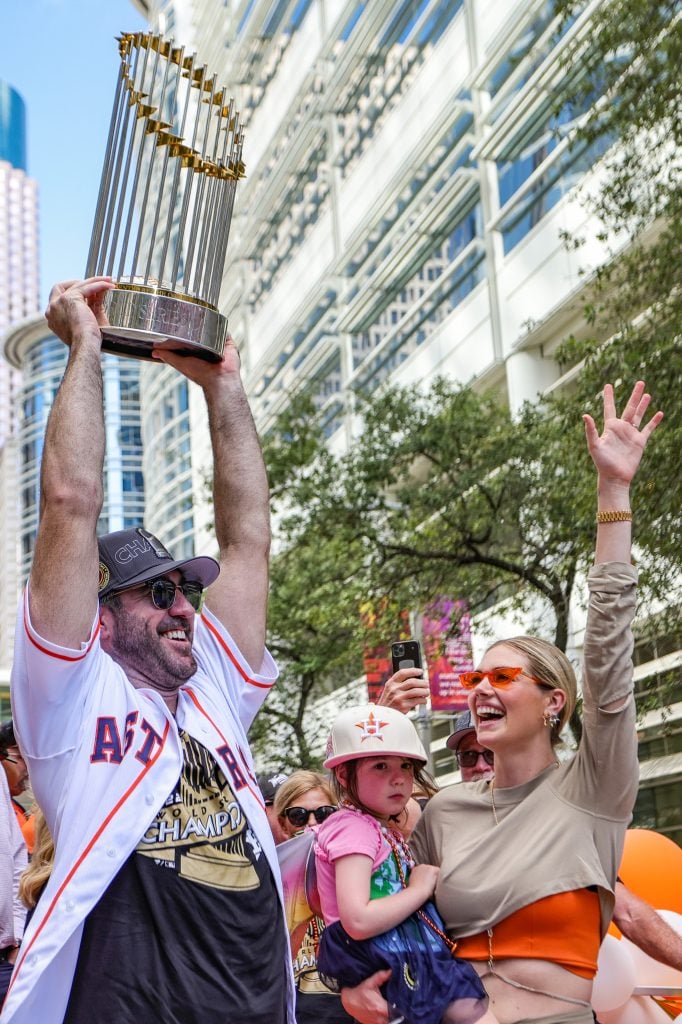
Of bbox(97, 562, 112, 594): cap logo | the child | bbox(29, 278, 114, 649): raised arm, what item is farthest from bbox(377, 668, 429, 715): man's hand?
bbox(29, 278, 114, 649): raised arm

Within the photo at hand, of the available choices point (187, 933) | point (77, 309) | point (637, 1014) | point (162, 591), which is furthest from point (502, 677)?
point (637, 1014)

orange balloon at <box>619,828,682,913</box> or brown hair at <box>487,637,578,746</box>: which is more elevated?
brown hair at <box>487,637,578,746</box>

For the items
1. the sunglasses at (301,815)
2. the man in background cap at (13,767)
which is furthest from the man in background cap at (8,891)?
the sunglasses at (301,815)

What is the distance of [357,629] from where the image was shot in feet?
58.1

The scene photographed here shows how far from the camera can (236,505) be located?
4.00 metres

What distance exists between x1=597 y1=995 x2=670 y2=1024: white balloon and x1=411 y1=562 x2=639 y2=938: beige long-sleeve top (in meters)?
1.53

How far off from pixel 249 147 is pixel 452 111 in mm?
22001

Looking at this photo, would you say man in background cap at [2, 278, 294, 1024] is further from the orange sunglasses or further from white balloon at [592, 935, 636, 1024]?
white balloon at [592, 935, 636, 1024]

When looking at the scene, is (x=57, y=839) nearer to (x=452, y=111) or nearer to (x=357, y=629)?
(x=357, y=629)

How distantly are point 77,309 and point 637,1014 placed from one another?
11.7ft

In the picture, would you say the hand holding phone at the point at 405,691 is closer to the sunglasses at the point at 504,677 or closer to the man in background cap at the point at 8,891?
the sunglasses at the point at 504,677

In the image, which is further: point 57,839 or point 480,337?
point 480,337

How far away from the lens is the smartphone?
5320 mm

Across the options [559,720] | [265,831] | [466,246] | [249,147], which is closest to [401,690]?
[559,720]
